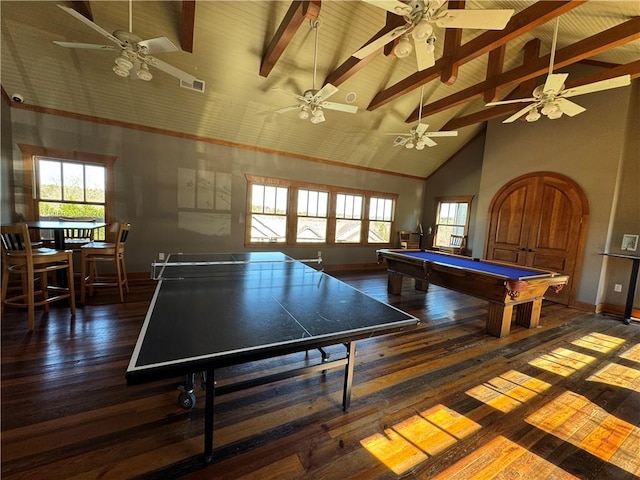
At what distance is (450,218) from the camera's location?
766 centimetres

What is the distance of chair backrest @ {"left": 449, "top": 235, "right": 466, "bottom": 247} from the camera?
7204 mm

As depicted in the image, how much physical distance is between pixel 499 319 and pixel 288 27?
429 centimetres

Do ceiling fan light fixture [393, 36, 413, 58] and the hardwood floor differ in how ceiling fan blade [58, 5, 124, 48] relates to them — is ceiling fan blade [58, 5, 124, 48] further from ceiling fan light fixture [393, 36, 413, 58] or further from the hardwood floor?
the hardwood floor

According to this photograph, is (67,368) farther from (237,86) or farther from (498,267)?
(498,267)

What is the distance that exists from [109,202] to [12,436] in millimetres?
4013

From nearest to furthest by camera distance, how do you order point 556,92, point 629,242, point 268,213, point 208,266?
point 208,266 < point 556,92 < point 629,242 < point 268,213

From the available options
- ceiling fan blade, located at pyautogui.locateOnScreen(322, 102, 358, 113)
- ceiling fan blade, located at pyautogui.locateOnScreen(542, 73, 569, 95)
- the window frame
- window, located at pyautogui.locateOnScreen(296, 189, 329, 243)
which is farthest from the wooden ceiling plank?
the window frame

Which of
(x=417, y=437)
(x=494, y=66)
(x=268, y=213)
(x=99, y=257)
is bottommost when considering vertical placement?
(x=417, y=437)

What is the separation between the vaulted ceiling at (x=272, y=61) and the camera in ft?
10.4

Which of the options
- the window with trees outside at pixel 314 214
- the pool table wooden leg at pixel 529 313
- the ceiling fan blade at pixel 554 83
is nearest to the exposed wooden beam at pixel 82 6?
the window with trees outside at pixel 314 214

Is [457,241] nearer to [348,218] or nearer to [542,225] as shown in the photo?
[542,225]

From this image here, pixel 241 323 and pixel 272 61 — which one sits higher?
pixel 272 61

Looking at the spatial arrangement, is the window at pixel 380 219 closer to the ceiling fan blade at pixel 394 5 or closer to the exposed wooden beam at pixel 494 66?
the exposed wooden beam at pixel 494 66

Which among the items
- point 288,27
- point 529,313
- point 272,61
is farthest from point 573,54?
point 272,61
